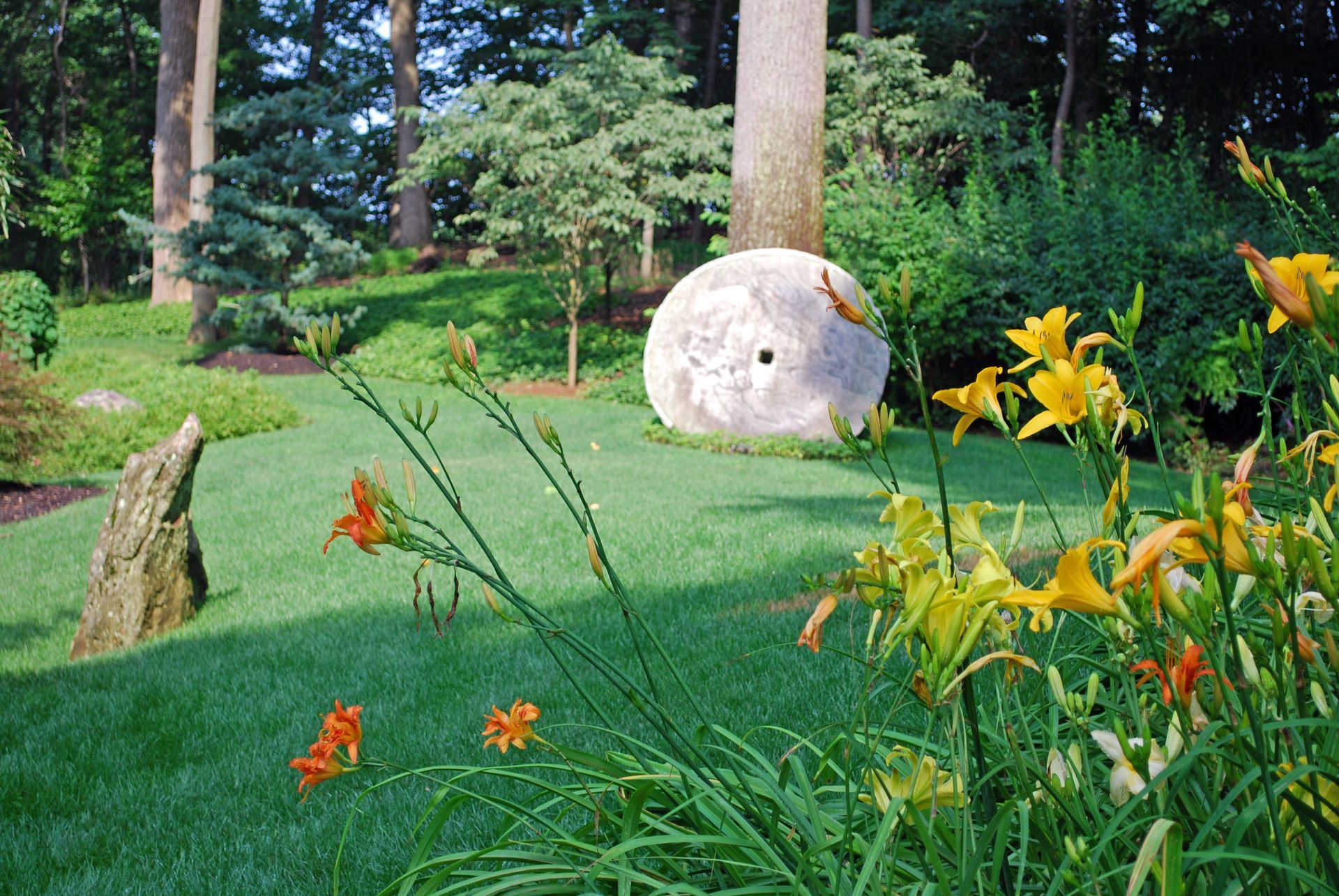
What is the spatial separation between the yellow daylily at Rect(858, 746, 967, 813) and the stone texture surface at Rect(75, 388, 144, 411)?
11011 mm

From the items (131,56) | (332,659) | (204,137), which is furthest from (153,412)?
(131,56)

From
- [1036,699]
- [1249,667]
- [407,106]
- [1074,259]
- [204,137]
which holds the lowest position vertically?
[1036,699]

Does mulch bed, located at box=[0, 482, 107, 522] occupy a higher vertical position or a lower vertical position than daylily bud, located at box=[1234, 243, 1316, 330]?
lower

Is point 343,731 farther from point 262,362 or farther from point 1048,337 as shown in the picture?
point 262,362

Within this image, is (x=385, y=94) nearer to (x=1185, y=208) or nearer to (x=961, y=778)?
(x=1185, y=208)

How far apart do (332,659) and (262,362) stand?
41.1 feet

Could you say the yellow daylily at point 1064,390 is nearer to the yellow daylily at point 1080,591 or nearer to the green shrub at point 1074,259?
the yellow daylily at point 1080,591

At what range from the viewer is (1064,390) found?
1170 mm

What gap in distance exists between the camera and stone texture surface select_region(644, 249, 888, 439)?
9.05 meters

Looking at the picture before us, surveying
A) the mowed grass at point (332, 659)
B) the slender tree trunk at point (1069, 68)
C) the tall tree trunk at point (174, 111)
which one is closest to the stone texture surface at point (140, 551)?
the mowed grass at point (332, 659)

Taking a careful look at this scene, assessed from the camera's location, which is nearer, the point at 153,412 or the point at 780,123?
the point at 780,123

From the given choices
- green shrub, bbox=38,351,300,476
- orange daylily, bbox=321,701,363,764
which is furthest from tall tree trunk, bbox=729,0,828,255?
orange daylily, bbox=321,701,363,764

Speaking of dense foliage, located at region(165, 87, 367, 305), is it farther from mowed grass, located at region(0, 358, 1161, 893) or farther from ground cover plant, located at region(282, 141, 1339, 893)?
ground cover plant, located at region(282, 141, 1339, 893)

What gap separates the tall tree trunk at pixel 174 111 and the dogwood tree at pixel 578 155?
8.17m
